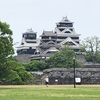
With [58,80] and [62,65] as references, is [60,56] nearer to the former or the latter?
[62,65]

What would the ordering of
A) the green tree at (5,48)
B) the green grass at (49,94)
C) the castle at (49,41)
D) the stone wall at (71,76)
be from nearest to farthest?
the green grass at (49,94) < the green tree at (5,48) < the stone wall at (71,76) < the castle at (49,41)

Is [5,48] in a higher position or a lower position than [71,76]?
higher

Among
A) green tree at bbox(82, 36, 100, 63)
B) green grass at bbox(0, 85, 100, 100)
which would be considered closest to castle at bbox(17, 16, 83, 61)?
green tree at bbox(82, 36, 100, 63)

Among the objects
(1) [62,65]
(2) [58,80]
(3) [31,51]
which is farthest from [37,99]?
(3) [31,51]

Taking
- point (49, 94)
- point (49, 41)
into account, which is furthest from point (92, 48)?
point (49, 94)

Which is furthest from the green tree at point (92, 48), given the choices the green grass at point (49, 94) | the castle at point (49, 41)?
the green grass at point (49, 94)

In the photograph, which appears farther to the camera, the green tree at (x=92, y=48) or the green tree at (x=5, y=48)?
the green tree at (x=92, y=48)

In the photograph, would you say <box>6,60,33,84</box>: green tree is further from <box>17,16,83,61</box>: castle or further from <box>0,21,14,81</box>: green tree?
<box>17,16,83,61</box>: castle

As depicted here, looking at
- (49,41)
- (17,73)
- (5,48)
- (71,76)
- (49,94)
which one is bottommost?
(49,94)

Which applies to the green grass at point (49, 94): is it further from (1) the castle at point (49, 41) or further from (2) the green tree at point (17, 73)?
(1) the castle at point (49, 41)

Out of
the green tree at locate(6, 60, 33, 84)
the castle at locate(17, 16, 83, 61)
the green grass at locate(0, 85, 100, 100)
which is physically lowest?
the green grass at locate(0, 85, 100, 100)

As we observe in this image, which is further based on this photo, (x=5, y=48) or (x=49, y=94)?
(x=5, y=48)

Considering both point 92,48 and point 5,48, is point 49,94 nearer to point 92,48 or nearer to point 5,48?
point 5,48

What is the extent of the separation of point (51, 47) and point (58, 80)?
51.2 metres
